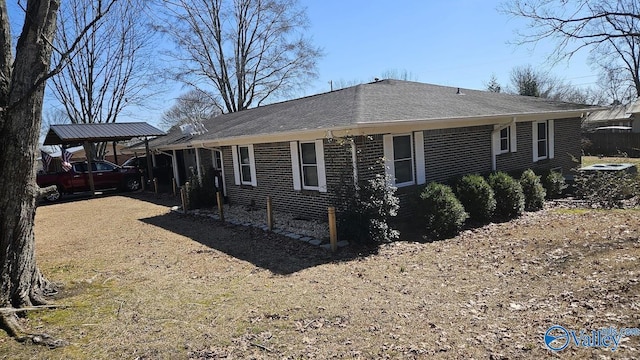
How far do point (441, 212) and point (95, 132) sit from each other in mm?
18008

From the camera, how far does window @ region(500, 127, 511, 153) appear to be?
1286cm

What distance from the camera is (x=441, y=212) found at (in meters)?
8.38

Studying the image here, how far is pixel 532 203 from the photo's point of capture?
11008 millimetres

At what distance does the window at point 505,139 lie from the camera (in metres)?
12.9

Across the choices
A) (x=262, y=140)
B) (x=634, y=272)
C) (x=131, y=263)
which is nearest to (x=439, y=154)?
(x=262, y=140)

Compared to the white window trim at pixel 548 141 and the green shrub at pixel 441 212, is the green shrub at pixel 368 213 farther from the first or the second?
the white window trim at pixel 548 141

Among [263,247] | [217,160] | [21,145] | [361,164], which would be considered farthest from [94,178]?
[21,145]

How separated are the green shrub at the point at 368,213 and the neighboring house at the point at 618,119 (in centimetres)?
3161

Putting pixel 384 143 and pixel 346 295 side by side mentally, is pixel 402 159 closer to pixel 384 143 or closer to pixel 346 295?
pixel 384 143

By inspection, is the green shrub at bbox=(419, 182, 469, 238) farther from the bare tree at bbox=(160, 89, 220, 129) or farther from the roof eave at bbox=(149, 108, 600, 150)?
the bare tree at bbox=(160, 89, 220, 129)

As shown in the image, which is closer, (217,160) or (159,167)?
(217,160)

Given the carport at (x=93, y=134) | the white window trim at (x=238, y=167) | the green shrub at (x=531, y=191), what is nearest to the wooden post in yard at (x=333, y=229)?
the white window trim at (x=238, y=167)

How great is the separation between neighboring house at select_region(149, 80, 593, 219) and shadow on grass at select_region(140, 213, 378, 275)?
1313mm

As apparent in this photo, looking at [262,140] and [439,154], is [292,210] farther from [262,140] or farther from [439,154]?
[439,154]
